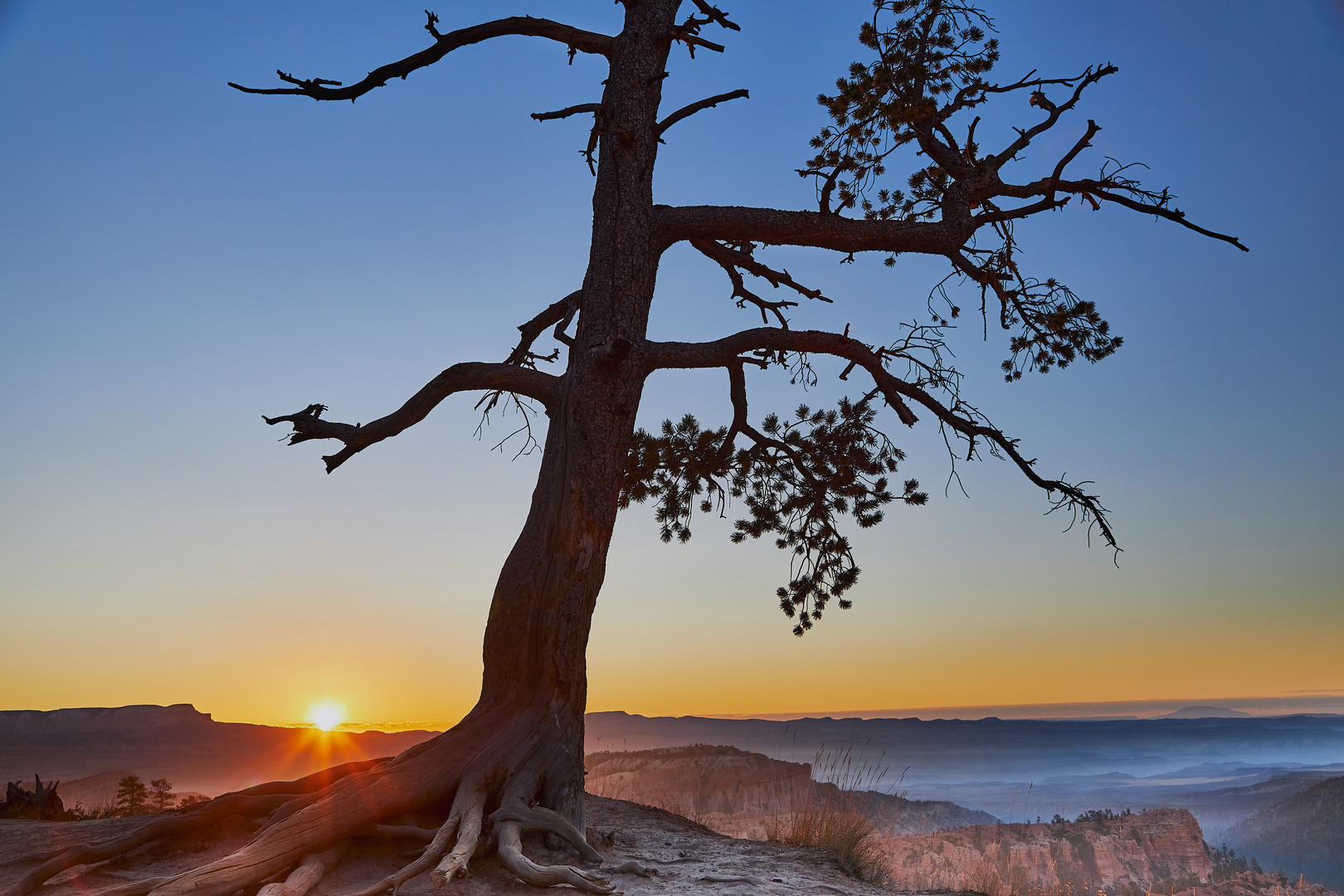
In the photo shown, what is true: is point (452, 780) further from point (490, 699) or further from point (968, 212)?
point (968, 212)

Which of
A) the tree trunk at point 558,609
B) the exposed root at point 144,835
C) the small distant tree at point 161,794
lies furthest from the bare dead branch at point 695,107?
the small distant tree at point 161,794

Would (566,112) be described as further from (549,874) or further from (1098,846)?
(1098,846)

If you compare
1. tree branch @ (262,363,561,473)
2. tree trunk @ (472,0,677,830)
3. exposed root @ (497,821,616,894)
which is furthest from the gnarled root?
tree branch @ (262,363,561,473)

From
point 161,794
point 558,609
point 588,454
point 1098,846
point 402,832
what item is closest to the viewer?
point 402,832

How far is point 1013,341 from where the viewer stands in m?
8.03

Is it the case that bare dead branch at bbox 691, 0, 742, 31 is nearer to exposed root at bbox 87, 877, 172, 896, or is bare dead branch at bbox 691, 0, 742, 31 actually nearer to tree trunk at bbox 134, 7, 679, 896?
tree trunk at bbox 134, 7, 679, 896

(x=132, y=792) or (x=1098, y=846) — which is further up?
(x=132, y=792)

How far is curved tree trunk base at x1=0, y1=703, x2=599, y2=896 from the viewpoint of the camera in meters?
4.43

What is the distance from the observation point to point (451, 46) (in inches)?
281

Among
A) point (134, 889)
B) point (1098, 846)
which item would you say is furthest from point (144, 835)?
point (1098, 846)

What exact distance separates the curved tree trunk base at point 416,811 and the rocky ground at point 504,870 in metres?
0.10

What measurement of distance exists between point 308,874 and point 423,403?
3.68 meters

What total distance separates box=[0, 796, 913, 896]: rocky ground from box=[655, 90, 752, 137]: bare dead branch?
5.93 m

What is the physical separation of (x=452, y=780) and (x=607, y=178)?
5.02 meters
